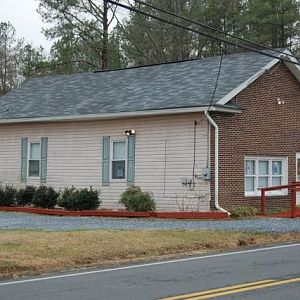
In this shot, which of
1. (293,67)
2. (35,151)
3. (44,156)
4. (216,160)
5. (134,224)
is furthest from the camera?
(35,151)

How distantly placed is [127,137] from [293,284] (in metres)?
14.8

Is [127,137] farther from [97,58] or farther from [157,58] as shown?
[97,58]

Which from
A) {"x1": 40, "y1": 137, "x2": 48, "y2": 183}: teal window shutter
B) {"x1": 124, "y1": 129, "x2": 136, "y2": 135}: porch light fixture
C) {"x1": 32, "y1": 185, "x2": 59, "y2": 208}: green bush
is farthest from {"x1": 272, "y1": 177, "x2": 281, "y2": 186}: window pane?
{"x1": 40, "y1": 137, "x2": 48, "y2": 183}: teal window shutter

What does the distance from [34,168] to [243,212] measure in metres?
9.62

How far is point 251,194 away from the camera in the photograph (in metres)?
23.5

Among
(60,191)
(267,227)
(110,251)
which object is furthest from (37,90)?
(110,251)

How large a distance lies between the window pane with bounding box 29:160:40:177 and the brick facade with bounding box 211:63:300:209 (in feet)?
27.5

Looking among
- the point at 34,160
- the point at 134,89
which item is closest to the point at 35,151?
A: the point at 34,160

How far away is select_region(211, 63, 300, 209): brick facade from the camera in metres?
22.3

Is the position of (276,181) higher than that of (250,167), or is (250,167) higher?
(250,167)

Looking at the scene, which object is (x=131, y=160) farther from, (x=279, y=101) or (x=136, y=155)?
(x=279, y=101)

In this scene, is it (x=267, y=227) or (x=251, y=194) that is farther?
(x=251, y=194)

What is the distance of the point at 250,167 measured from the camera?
933 inches

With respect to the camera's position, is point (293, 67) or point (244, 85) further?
point (293, 67)
